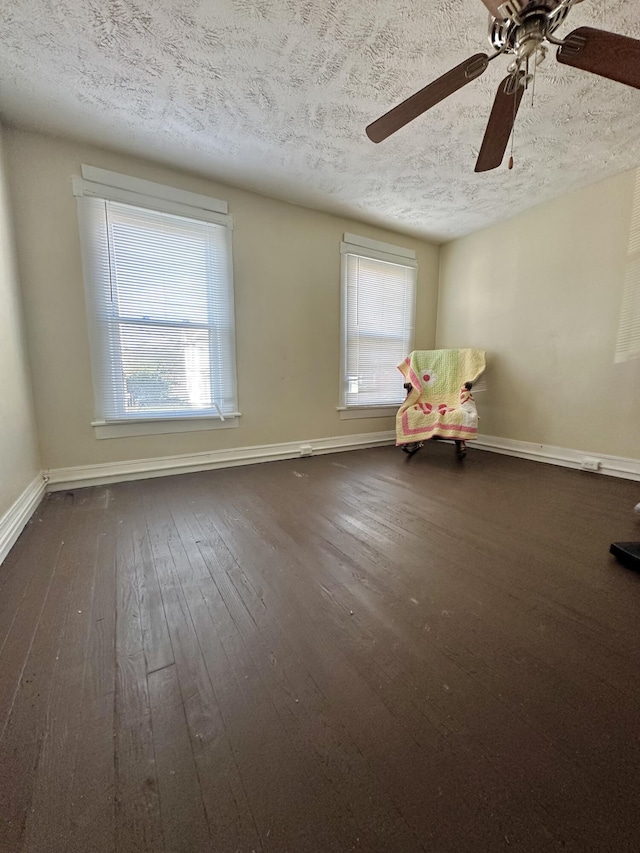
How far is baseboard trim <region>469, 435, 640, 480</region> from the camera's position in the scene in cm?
269

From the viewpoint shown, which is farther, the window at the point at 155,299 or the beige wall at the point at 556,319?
the beige wall at the point at 556,319

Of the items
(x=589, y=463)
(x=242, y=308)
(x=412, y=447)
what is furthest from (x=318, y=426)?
(x=589, y=463)

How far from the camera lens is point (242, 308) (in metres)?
2.96

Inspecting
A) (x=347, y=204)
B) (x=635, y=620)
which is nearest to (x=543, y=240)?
(x=347, y=204)

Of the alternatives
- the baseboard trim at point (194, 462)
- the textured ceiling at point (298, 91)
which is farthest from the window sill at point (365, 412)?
the textured ceiling at point (298, 91)

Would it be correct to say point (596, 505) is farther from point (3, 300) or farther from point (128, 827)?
point (3, 300)

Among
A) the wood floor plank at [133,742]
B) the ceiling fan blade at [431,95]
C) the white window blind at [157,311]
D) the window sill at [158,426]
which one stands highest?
the ceiling fan blade at [431,95]

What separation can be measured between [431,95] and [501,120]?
0.37 meters

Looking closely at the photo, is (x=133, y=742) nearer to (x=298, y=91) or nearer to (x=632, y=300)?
(x=298, y=91)

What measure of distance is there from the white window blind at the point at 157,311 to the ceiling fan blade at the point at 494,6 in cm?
224

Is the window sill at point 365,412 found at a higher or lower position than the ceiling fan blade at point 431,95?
lower

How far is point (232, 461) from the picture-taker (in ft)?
10.0

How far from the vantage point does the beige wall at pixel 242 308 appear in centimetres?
222

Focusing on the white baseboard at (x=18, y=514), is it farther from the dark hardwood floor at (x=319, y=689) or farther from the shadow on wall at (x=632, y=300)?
the shadow on wall at (x=632, y=300)
